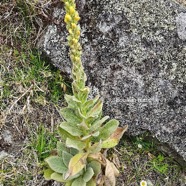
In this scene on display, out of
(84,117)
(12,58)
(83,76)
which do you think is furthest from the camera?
(12,58)

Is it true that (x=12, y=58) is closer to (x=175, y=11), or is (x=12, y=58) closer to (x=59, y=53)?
(x=59, y=53)

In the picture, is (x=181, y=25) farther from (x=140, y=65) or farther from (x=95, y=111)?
(x=95, y=111)

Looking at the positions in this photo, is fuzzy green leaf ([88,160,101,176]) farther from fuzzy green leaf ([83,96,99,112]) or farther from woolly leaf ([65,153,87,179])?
fuzzy green leaf ([83,96,99,112])

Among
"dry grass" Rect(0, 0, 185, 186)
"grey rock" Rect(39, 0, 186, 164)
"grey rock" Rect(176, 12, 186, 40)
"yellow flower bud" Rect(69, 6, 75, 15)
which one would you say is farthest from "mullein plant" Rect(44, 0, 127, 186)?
"grey rock" Rect(176, 12, 186, 40)

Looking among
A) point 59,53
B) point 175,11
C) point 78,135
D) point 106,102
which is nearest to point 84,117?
point 78,135

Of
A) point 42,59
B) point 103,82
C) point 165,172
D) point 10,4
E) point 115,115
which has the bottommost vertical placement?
point 165,172
